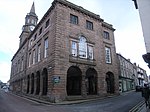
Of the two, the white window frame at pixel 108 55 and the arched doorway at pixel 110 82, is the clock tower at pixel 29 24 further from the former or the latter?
the arched doorway at pixel 110 82

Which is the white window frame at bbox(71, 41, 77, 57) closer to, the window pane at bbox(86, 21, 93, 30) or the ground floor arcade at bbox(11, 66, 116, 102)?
the ground floor arcade at bbox(11, 66, 116, 102)

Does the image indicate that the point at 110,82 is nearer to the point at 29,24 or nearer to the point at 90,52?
the point at 90,52

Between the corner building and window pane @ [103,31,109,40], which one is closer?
the corner building

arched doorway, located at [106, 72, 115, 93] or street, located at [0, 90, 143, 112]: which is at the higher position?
arched doorway, located at [106, 72, 115, 93]

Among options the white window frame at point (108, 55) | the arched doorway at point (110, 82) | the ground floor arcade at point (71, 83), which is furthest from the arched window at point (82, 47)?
Answer: the arched doorway at point (110, 82)

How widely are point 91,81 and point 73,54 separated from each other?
6.47 m

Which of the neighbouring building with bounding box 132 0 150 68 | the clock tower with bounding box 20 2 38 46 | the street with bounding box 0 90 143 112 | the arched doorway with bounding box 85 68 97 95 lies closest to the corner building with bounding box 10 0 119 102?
the arched doorway with bounding box 85 68 97 95

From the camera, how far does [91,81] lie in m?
23.1

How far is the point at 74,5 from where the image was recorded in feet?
68.9

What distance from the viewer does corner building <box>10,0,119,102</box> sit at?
17016 mm

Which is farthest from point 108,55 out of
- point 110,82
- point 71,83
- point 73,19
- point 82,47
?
point 73,19

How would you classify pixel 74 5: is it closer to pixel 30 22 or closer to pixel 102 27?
pixel 102 27

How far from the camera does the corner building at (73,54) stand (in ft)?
55.8

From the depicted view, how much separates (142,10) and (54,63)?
12989 mm
